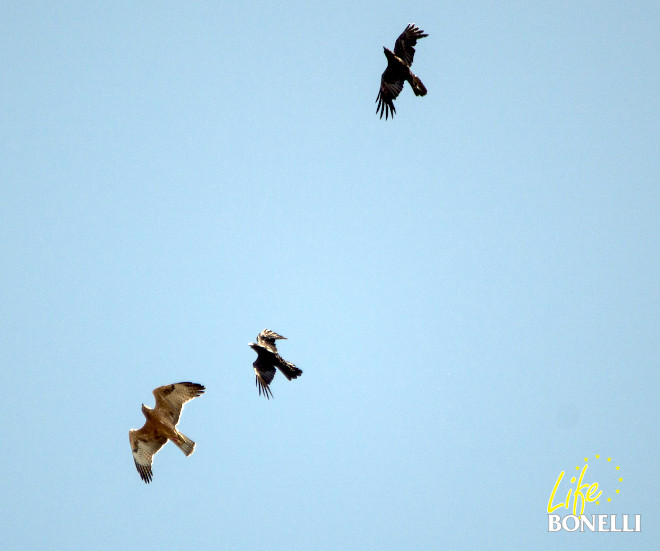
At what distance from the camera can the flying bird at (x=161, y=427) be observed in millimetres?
19422

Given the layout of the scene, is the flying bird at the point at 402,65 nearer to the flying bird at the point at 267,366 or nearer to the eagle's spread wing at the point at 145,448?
the flying bird at the point at 267,366

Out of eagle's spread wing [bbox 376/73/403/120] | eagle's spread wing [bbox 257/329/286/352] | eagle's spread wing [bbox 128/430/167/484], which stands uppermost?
eagle's spread wing [bbox 376/73/403/120]

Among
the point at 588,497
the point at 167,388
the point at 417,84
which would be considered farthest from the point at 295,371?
the point at 588,497

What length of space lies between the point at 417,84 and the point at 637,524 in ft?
101

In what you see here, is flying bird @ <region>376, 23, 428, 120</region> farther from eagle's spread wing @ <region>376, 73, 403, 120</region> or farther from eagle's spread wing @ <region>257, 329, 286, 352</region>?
eagle's spread wing @ <region>257, 329, 286, 352</region>

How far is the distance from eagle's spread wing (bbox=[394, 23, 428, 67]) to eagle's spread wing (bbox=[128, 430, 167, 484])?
375 inches

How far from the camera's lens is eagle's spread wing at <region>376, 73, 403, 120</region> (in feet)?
64.5

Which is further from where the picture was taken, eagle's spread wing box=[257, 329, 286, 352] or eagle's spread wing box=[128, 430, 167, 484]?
eagle's spread wing box=[257, 329, 286, 352]

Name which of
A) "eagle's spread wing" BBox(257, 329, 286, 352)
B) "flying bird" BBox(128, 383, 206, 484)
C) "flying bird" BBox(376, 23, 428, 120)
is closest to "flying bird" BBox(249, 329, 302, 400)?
"eagle's spread wing" BBox(257, 329, 286, 352)

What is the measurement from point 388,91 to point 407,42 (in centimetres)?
111

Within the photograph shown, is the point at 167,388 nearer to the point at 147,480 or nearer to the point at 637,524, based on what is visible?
the point at 147,480

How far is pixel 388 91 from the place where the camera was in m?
19.8

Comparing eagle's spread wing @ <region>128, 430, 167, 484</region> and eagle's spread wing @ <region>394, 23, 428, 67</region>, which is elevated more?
eagle's spread wing @ <region>394, 23, 428, 67</region>

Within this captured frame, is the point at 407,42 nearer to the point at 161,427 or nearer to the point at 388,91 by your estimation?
the point at 388,91
